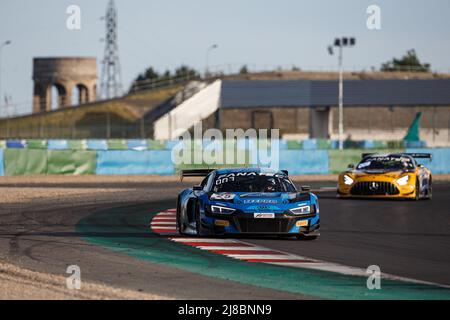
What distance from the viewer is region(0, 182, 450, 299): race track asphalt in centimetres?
1185

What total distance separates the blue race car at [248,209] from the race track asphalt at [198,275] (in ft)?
1.06

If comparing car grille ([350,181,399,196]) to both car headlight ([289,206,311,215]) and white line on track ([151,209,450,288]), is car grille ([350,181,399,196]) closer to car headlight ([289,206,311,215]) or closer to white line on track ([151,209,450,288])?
white line on track ([151,209,450,288])

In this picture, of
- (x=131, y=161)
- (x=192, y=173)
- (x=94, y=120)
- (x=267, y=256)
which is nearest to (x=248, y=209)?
(x=267, y=256)

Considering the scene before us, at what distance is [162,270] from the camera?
12.9 m

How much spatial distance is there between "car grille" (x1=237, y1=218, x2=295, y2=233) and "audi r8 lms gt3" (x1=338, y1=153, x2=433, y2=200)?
1103 cm

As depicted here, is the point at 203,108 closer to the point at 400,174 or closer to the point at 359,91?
the point at 359,91

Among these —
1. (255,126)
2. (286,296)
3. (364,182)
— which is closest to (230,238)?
(286,296)

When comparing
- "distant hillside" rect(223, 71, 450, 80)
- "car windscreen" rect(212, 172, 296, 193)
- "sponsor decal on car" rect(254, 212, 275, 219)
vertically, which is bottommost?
"sponsor decal on car" rect(254, 212, 275, 219)

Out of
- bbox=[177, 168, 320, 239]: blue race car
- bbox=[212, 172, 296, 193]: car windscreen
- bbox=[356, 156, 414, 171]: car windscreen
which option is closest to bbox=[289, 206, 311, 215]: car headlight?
bbox=[177, 168, 320, 239]: blue race car

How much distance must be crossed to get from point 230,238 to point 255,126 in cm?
7741

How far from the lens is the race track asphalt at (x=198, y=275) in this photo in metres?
11.9

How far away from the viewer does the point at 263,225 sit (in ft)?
52.4

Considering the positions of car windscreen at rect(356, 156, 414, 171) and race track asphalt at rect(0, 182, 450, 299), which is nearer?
race track asphalt at rect(0, 182, 450, 299)

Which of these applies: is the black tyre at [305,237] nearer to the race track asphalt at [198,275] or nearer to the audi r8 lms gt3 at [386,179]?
the race track asphalt at [198,275]
